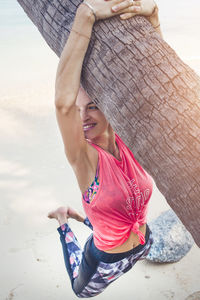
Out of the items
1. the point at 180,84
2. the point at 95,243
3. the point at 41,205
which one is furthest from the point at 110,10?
the point at 41,205

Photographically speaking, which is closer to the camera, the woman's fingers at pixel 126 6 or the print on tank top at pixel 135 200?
the woman's fingers at pixel 126 6

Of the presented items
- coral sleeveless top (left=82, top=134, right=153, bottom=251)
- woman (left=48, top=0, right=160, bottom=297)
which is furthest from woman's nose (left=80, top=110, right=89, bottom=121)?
coral sleeveless top (left=82, top=134, right=153, bottom=251)

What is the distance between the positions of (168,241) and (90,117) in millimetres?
2687

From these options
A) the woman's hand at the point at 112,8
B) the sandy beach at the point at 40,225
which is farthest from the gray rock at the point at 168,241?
the woman's hand at the point at 112,8

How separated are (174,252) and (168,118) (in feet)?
11.5

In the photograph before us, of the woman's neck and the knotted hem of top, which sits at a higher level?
the woman's neck

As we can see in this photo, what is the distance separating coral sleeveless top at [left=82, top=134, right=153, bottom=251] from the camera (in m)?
2.10

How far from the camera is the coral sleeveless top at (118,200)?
2102 mm

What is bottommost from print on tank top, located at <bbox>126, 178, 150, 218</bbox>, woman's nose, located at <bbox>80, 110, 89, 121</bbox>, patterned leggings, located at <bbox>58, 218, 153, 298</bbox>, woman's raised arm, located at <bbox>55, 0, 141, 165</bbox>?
patterned leggings, located at <bbox>58, 218, 153, 298</bbox>

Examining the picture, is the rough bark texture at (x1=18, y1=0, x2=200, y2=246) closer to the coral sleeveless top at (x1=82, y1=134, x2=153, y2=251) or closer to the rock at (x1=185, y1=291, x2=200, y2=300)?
the coral sleeveless top at (x1=82, y1=134, x2=153, y2=251)

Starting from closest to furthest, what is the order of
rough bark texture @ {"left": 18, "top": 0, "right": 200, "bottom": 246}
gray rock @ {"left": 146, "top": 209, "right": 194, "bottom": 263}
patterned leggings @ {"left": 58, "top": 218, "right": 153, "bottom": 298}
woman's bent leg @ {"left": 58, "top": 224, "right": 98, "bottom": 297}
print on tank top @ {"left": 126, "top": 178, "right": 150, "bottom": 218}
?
rough bark texture @ {"left": 18, "top": 0, "right": 200, "bottom": 246}
print on tank top @ {"left": 126, "top": 178, "right": 150, "bottom": 218}
patterned leggings @ {"left": 58, "top": 218, "right": 153, "bottom": 298}
woman's bent leg @ {"left": 58, "top": 224, "right": 98, "bottom": 297}
gray rock @ {"left": 146, "top": 209, "right": 194, "bottom": 263}

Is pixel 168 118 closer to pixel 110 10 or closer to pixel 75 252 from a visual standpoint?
pixel 110 10

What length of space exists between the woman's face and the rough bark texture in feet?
2.58

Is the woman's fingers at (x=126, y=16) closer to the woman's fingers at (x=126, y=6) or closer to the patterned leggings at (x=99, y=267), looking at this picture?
the woman's fingers at (x=126, y=6)
